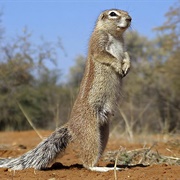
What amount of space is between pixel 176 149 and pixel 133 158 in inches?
56.8

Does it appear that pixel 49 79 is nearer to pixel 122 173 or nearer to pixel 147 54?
pixel 147 54

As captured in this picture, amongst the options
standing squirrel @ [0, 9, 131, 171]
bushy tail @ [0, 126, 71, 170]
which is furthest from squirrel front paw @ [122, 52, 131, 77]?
bushy tail @ [0, 126, 71, 170]

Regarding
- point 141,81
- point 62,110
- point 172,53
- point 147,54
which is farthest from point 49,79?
point 147,54

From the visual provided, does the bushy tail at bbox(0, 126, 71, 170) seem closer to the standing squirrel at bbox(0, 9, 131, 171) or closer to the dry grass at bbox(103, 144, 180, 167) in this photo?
the standing squirrel at bbox(0, 9, 131, 171)

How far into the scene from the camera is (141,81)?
114 feet

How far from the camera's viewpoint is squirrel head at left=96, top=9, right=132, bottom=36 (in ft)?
26.6

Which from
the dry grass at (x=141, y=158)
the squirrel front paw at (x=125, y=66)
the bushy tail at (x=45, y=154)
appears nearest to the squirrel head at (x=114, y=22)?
the squirrel front paw at (x=125, y=66)

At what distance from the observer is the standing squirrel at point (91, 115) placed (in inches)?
291

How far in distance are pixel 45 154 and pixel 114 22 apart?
93.5 inches

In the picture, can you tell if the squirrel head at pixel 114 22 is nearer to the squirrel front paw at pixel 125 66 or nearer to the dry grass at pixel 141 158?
the squirrel front paw at pixel 125 66

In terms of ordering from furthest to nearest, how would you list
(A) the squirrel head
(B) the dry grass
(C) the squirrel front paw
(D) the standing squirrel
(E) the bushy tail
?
(B) the dry grass → (A) the squirrel head → (C) the squirrel front paw → (E) the bushy tail → (D) the standing squirrel

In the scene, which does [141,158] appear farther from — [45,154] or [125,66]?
[45,154]

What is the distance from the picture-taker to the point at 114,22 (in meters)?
8.26

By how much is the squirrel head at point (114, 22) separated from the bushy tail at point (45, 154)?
1742 millimetres
